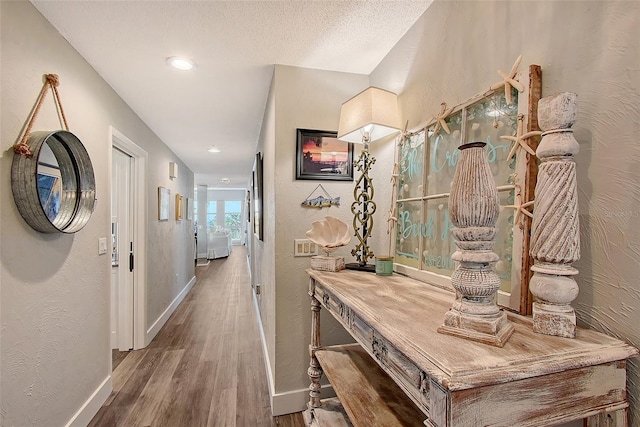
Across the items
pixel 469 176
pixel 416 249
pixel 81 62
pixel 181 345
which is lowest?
pixel 181 345

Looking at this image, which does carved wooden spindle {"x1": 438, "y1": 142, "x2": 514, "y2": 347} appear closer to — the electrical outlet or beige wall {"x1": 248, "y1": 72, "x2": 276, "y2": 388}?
the electrical outlet

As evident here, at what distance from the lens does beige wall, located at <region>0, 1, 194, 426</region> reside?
127cm

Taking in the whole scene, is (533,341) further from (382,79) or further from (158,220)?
(158,220)

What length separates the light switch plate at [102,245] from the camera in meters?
2.08

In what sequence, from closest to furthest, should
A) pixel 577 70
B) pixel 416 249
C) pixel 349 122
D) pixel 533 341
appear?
pixel 533 341, pixel 577 70, pixel 416 249, pixel 349 122

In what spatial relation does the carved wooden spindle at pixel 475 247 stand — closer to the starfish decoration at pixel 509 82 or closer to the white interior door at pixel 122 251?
the starfish decoration at pixel 509 82

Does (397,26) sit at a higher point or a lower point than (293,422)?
higher

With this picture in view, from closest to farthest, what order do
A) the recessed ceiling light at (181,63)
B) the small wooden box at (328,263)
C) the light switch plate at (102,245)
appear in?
the small wooden box at (328,263)
the recessed ceiling light at (181,63)
the light switch plate at (102,245)

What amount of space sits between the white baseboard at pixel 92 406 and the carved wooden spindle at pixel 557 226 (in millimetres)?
2439

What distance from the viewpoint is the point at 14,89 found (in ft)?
4.26

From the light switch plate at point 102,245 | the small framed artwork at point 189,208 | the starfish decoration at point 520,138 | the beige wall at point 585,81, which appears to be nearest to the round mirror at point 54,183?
the light switch plate at point 102,245

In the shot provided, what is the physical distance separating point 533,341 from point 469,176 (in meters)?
0.42

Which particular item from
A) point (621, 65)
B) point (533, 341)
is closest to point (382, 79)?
point (621, 65)

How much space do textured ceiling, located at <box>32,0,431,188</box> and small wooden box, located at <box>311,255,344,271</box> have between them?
4.13 ft
